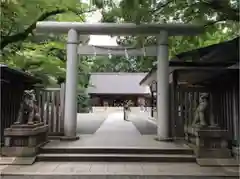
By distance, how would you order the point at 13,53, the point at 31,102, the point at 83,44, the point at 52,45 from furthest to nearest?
the point at 52,45
the point at 83,44
the point at 13,53
the point at 31,102

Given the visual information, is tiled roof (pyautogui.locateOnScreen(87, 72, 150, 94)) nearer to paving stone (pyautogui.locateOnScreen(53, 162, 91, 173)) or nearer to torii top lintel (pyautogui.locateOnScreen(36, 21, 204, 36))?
torii top lintel (pyautogui.locateOnScreen(36, 21, 204, 36))

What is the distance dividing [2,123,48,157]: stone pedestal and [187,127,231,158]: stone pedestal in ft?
13.4

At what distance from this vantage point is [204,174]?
5.64 meters

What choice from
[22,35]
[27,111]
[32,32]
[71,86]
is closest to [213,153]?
[71,86]

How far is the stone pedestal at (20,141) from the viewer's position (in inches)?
259

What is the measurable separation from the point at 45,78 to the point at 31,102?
3267 millimetres

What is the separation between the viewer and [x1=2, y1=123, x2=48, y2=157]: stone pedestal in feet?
21.6

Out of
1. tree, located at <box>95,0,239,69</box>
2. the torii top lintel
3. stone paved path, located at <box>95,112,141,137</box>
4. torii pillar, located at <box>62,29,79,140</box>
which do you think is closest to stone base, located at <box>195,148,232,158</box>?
tree, located at <box>95,0,239,69</box>

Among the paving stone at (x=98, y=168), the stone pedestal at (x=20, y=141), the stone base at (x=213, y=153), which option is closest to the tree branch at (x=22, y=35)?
the stone pedestal at (x=20, y=141)

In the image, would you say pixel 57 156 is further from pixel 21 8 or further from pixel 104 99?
pixel 104 99

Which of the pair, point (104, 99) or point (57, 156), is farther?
point (104, 99)

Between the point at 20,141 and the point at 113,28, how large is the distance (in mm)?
4347

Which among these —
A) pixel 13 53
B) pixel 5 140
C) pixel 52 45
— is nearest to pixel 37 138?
pixel 5 140

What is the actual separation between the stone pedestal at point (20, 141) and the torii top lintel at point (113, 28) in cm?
337
